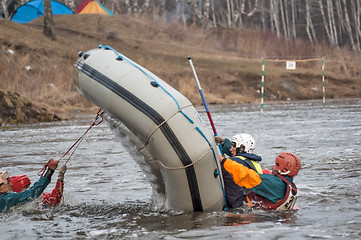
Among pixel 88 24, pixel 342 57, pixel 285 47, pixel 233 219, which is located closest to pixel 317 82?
pixel 342 57

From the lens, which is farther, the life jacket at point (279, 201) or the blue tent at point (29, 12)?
the blue tent at point (29, 12)

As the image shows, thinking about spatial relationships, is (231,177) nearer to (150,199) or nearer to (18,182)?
(150,199)

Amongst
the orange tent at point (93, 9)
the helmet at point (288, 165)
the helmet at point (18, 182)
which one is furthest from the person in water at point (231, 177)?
the orange tent at point (93, 9)

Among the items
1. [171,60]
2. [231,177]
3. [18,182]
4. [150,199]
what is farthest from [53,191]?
[171,60]

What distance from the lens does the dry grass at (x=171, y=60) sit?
27.0 metres

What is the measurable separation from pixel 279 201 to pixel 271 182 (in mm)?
264

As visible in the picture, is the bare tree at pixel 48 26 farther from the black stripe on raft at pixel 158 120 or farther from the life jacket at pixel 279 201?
the life jacket at pixel 279 201

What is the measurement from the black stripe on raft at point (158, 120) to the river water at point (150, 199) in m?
0.32

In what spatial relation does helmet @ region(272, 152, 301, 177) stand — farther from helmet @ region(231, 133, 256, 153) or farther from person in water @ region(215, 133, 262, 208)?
helmet @ region(231, 133, 256, 153)

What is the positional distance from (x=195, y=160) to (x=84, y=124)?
12.5 meters

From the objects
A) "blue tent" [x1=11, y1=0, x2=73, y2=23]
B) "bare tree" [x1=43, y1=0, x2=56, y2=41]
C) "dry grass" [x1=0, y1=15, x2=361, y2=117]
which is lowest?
"dry grass" [x1=0, y1=15, x2=361, y2=117]

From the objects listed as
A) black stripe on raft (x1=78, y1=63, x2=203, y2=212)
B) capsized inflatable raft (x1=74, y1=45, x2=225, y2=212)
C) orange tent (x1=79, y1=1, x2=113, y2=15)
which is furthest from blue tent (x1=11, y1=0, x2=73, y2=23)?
black stripe on raft (x1=78, y1=63, x2=203, y2=212)

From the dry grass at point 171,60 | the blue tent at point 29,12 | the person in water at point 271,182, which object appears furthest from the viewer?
the blue tent at point 29,12

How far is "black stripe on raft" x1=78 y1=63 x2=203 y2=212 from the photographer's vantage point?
6.10 meters
